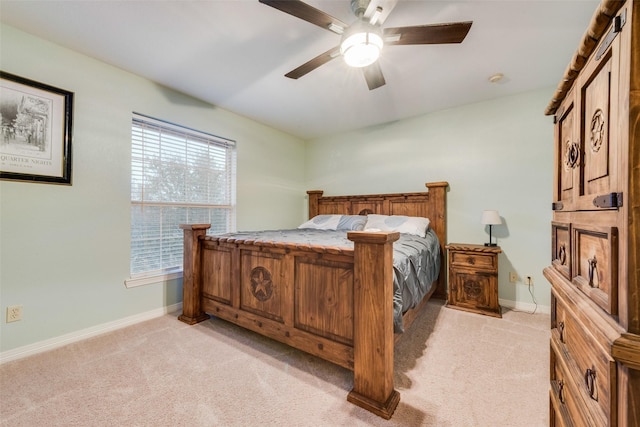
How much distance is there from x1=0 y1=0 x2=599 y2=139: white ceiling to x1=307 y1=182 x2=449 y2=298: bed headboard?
1.13 meters

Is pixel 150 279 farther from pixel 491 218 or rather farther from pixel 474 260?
pixel 491 218

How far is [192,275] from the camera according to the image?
96.7 inches

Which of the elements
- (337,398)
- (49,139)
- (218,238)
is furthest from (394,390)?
(49,139)

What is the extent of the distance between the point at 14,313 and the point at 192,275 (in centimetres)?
119

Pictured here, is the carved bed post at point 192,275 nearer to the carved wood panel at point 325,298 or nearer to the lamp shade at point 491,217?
the carved wood panel at point 325,298

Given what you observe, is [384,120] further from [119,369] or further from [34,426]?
[34,426]

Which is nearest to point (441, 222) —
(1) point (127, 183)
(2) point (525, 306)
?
(2) point (525, 306)

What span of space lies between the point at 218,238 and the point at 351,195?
7.48ft

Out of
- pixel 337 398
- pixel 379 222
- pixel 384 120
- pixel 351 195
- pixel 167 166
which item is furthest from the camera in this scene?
pixel 351 195

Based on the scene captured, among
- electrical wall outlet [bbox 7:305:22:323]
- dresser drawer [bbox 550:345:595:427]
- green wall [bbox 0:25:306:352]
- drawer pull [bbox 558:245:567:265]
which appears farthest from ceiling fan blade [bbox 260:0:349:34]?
electrical wall outlet [bbox 7:305:22:323]

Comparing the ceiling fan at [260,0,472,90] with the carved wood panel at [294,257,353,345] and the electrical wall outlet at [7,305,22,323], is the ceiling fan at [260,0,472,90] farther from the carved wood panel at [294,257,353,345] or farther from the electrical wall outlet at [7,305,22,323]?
the electrical wall outlet at [7,305,22,323]

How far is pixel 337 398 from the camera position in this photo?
1.49m

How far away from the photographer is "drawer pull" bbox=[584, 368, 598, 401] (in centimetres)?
61

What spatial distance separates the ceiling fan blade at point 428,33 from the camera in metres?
1.43
